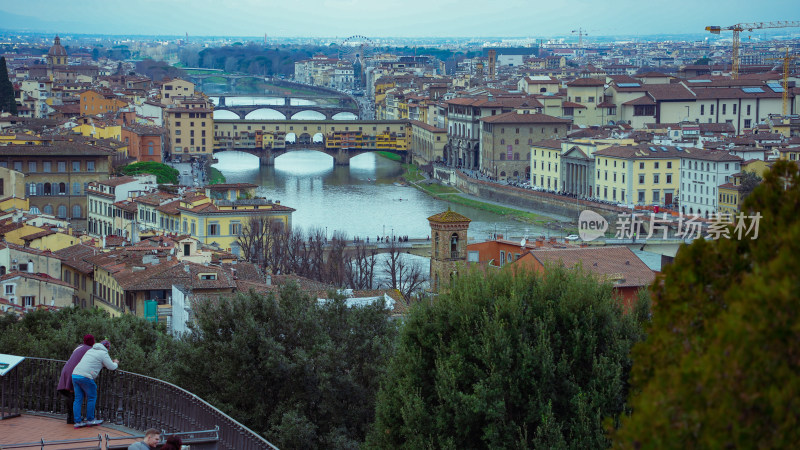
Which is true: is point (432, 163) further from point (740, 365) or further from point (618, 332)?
point (740, 365)

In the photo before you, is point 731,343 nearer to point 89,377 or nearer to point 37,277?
point 89,377

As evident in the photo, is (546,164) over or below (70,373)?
below

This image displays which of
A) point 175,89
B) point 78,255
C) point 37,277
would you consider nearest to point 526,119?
point 175,89

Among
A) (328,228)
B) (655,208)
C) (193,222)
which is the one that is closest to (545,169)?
(655,208)

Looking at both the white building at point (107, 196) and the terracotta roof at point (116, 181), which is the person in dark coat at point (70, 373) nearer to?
the white building at point (107, 196)

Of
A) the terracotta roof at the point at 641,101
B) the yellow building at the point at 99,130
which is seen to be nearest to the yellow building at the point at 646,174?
the terracotta roof at the point at 641,101
